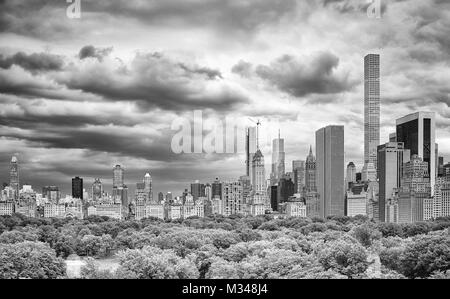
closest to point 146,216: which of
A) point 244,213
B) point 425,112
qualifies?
point 244,213

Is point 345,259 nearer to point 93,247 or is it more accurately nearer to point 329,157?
point 329,157

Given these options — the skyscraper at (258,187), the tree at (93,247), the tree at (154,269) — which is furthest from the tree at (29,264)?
the tree at (93,247)

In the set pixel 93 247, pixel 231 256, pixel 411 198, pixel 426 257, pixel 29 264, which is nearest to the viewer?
pixel 29 264

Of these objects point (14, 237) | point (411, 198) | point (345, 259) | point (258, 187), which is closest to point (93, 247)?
point (14, 237)

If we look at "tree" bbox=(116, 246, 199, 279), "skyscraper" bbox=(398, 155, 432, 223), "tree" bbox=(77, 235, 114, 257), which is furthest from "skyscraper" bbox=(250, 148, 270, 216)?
"skyscraper" bbox=(398, 155, 432, 223)
